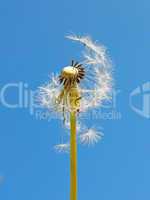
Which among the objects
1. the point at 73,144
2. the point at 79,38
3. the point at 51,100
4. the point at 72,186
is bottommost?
the point at 72,186

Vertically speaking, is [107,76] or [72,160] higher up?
[107,76]

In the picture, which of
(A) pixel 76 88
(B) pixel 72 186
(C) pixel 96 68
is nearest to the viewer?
(B) pixel 72 186

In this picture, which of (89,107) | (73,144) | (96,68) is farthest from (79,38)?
(73,144)

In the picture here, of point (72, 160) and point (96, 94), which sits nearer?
point (72, 160)

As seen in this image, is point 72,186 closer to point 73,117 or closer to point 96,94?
point 73,117

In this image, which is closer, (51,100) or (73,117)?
(73,117)

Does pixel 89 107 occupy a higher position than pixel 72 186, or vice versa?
pixel 89 107

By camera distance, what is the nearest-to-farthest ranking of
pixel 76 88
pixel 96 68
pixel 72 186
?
pixel 72 186, pixel 76 88, pixel 96 68

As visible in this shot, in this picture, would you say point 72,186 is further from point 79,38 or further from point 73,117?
point 79,38

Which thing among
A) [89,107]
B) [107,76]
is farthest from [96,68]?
[89,107]
